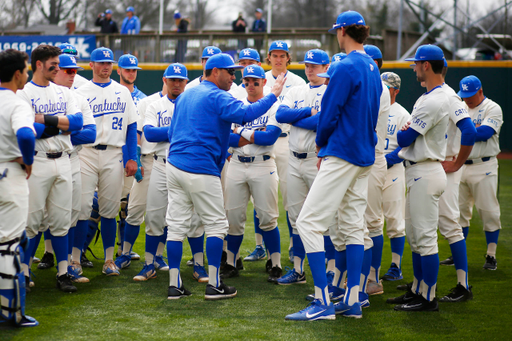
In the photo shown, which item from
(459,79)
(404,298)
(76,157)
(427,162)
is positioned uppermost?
(459,79)

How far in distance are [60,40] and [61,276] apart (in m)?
12.9

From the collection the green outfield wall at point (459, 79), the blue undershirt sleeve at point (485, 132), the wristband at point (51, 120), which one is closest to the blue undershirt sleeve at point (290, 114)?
the wristband at point (51, 120)

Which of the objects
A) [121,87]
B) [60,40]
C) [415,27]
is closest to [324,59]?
[121,87]

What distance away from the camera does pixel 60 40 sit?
52.6 feet

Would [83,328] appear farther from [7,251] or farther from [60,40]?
[60,40]

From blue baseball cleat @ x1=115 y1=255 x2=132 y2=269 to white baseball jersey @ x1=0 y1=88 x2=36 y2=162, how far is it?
7.88ft

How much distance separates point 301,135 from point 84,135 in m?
2.06

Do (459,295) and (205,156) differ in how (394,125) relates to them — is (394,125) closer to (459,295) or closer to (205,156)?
(459,295)

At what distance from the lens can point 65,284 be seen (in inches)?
191

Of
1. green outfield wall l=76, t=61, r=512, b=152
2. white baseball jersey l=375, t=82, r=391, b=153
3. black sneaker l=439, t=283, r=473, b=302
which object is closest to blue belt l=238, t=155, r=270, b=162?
white baseball jersey l=375, t=82, r=391, b=153

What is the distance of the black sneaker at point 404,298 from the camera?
177 inches

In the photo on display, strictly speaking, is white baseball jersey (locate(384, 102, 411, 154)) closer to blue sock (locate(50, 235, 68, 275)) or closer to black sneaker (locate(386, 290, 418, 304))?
black sneaker (locate(386, 290, 418, 304))

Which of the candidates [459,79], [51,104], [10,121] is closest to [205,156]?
[51,104]

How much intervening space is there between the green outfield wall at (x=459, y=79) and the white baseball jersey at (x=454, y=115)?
10909mm
